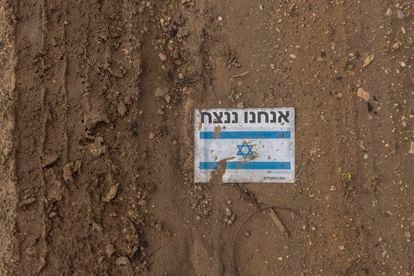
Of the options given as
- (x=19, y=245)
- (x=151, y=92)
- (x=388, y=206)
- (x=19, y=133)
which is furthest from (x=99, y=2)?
(x=388, y=206)

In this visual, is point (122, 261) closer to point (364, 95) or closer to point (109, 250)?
point (109, 250)

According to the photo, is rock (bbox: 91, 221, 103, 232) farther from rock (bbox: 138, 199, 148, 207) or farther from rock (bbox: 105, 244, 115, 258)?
rock (bbox: 138, 199, 148, 207)

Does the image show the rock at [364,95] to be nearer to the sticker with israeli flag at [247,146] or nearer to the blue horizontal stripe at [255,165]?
the sticker with israeli flag at [247,146]

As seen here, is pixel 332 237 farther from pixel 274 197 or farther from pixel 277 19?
pixel 277 19

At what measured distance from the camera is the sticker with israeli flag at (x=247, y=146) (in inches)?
102

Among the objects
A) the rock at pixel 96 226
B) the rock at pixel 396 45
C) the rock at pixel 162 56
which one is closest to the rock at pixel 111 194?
the rock at pixel 96 226

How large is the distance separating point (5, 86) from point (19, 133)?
0.81 ft

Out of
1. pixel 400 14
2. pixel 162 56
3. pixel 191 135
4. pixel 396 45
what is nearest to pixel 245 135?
pixel 191 135

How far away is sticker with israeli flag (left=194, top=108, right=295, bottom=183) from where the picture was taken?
2594mm

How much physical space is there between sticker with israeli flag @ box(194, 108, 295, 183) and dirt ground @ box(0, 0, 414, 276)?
4 centimetres

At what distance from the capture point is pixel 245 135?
8.57 ft

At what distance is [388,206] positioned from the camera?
2.50m

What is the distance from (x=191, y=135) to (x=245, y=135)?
27cm

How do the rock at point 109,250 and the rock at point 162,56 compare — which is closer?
the rock at point 109,250
